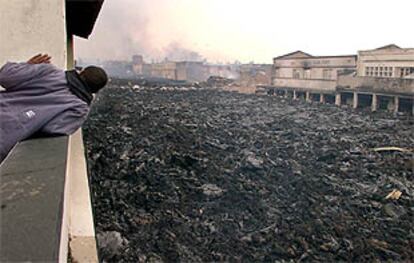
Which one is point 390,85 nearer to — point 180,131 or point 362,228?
point 180,131

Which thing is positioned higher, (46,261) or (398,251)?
(46,261)

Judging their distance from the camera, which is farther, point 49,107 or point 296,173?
point 296,173

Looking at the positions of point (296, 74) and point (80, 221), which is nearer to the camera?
point (80, 221)

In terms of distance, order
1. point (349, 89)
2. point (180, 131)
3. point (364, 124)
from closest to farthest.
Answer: point (180, 131) < point (364, 124) < point (349, 89)

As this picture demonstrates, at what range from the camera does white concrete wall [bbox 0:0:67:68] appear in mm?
2121

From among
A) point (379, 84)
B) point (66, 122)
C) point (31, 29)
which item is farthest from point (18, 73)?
point (379, 84)

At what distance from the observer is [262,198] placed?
25.8 ft

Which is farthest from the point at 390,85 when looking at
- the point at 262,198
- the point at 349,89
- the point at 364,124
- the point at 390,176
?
the point at 262,198

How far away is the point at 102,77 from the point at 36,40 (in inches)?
25.5

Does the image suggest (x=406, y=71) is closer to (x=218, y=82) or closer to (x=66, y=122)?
(x=218, y=82)

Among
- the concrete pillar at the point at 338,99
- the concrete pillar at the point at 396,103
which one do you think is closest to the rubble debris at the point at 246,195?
the concrete pillar at the point at 396,103

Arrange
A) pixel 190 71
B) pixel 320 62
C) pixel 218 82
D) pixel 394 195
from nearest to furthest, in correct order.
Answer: pixel 394 195 → pixel 320 62 → pixel 218 82 → pixel 190 71

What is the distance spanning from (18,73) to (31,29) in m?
0.61

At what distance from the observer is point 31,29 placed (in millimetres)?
2158
